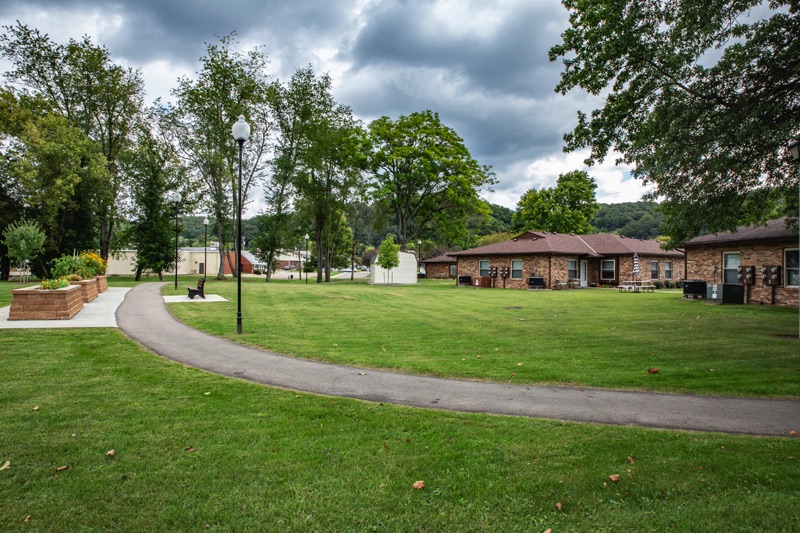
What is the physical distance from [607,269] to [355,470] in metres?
34.5

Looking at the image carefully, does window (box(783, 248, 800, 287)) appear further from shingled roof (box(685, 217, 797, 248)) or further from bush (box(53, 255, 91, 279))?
bush (box(53, 255, 91, 279))

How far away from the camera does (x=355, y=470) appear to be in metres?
3.50

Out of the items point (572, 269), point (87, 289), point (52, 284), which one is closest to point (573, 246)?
point (572, 269)

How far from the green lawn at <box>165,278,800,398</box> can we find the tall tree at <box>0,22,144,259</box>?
27.6 metres

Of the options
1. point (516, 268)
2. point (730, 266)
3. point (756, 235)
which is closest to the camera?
point (756, 235)

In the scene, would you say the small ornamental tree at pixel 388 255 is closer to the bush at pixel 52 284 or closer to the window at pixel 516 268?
the window at pixel 516 268

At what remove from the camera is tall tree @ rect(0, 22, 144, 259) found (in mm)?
30875

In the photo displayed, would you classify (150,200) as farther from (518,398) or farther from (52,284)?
(518,398)

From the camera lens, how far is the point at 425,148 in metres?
39.2

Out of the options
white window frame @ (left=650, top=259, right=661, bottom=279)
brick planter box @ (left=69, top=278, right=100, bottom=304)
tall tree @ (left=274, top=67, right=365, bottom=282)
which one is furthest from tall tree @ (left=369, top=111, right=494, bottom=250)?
brick planter box @ (left=69, top=278, right=100, bottom=304)

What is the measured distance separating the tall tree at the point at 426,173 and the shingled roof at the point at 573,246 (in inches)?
246

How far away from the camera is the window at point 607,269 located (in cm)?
3362

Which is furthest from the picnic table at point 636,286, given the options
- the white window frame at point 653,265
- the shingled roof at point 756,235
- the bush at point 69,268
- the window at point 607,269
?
the bush at point 69,268

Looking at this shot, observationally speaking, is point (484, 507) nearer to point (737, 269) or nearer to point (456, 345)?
point (456, 345)
